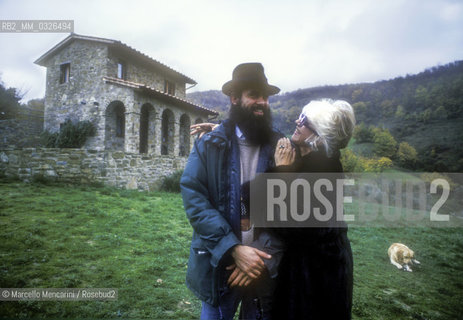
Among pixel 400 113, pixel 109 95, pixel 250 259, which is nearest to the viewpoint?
pixel 250 259

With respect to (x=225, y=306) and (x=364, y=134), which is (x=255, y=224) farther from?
(x=364, y=134)

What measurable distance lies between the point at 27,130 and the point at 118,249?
590 inches

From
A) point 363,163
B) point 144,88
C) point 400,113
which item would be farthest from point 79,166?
point 400,113

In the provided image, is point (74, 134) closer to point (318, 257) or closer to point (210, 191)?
point (210, 191)

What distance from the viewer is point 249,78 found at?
1563 mm

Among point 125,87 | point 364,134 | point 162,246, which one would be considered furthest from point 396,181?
point 125,87

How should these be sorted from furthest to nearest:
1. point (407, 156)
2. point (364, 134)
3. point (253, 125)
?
point (364, 134)
point (407, 156)
point (253, 125)

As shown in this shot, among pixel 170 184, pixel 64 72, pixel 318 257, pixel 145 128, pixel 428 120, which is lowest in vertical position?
pixel 170 184

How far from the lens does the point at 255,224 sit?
135 centimetres

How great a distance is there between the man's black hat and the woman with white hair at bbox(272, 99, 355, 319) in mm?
512

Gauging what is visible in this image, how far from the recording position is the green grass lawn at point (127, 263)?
234 centimetres

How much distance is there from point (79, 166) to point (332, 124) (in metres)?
7.88

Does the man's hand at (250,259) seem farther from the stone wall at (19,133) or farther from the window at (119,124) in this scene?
the stone wall at (19,133)

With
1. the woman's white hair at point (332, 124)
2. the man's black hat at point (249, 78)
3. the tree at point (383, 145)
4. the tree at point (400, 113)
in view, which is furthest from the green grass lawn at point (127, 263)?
the tree at point (400, 113)
